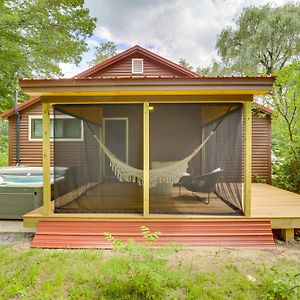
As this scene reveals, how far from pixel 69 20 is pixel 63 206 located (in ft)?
20.7

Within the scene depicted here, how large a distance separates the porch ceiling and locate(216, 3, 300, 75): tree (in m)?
12.1

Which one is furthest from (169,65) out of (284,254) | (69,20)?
(284,254)

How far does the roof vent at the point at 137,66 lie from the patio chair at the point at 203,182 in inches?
195

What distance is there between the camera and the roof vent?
841cm

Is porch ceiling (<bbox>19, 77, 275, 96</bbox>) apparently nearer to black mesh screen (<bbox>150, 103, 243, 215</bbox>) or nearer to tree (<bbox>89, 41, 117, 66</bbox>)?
black mesh screen (<bbox>150, 103, 243, 215</bbox>)

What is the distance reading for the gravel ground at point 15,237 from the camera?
3791mm

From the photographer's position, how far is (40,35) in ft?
26.6

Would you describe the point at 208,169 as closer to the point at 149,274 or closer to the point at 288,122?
the point at 149,274

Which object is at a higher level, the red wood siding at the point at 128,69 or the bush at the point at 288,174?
the red wood siding at the point at 128,69

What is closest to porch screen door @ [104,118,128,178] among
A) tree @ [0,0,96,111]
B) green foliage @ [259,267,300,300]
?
green foliage @ [259,267,300,300]

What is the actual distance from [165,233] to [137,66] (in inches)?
240

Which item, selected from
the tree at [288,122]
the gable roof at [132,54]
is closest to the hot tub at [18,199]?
the gable roof at [132,54]

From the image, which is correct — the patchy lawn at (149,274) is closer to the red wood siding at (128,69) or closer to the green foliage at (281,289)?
the green foliage at (281,289)

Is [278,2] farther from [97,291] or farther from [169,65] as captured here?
[97,291]
